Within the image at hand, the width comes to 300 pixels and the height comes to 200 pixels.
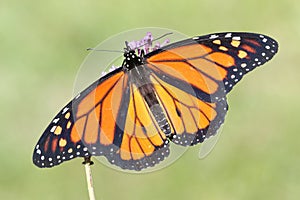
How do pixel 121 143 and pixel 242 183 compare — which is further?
pixel 242 183

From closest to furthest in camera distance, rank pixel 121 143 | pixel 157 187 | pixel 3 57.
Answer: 1. pixel 121 143
2. pixel 157 187
3. pixel 3 57

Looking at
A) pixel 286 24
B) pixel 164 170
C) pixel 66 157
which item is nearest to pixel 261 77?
pixel 286 24

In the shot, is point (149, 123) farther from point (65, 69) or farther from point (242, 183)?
point (65, 69)

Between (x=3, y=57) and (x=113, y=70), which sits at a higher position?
(x=3, y=57)

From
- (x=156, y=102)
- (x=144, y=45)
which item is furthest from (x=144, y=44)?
(x=156, y=102)

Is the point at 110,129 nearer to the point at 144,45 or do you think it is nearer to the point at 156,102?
the point at 156,102

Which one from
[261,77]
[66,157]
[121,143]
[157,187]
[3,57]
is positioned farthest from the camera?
[3,57]

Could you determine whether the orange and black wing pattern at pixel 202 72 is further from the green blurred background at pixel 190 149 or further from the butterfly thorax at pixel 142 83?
the green blurred background at pixel 190 149
